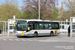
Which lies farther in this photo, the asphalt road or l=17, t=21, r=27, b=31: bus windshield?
l=17, t=21, r=27, b=31: bus windshield

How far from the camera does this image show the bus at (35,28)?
72.2 feet

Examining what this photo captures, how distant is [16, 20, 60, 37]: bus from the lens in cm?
2202

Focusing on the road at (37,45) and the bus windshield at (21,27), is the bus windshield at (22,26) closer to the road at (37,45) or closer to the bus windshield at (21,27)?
the bus windshield at (21,27)

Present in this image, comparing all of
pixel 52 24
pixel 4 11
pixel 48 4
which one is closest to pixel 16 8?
pixel 4 11

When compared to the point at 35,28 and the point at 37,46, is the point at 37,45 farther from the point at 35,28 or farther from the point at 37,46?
the point at 35,28

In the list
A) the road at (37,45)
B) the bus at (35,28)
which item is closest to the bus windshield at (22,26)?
the bus at (35,28)

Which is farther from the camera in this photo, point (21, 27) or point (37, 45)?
point (21, 27)

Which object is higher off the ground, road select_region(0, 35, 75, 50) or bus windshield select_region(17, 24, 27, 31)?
bus windshield select_region(17, 24, 27, 31)

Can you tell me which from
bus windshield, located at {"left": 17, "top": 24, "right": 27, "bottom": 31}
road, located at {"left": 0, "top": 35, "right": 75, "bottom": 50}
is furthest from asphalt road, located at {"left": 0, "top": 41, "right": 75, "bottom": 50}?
bus windshield, located at {"left": 17, "top": 24, "right": 27, "bottom": 31}

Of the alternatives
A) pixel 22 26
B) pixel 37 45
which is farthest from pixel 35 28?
pixel 37 45

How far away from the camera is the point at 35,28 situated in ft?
77.0

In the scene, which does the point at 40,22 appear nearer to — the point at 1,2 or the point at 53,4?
the point at 53,4

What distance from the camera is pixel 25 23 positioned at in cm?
2222

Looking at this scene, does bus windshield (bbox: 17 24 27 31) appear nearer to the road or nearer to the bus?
the bus
